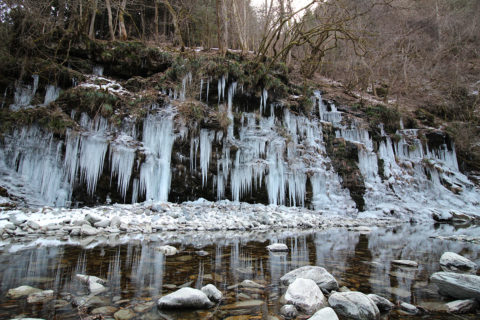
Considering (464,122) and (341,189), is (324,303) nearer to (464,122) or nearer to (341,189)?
(341,189)

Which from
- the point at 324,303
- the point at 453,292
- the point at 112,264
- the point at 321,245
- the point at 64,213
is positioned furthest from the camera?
the point at 64,213

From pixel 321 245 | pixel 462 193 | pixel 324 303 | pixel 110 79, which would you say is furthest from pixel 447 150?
pixel 110 79

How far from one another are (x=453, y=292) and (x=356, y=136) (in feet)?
40.9

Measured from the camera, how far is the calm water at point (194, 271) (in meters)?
1.89

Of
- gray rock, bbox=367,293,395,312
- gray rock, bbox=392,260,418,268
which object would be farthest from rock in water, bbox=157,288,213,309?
gray rock, bbox=392,260,418,268

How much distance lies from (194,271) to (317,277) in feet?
4.46

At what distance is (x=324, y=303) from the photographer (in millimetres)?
2004

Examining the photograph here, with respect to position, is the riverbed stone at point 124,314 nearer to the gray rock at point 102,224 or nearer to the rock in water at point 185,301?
the rock in water at point 185,301

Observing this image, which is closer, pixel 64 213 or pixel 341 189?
pixel 64 213

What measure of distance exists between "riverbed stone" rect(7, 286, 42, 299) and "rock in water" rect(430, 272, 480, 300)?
3513 mm

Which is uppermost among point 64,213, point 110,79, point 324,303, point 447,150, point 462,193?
point 110,79

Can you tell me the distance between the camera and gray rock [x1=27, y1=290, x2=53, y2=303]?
6.24ft

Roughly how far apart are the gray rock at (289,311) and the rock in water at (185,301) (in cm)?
56

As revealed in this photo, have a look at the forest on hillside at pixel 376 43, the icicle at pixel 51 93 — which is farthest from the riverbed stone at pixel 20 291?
the forest on hillside at pixel 376 43
